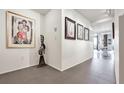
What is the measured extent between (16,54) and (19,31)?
32.8 inches

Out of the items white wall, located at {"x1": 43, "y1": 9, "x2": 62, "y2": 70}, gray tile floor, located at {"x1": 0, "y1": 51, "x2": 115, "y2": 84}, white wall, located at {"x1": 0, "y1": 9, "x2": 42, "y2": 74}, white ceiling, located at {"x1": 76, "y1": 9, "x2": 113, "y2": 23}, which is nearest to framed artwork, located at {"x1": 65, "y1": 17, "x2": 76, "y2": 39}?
white wall, located at {"x1": 43, "y1": 9, "x2": 62, "y2": 70}

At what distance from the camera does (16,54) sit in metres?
2.93

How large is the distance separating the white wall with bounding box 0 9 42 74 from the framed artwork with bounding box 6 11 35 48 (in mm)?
139

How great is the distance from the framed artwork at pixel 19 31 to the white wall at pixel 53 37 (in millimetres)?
617

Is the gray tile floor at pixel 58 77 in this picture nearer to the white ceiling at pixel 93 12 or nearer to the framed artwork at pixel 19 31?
the framed artwork at pixel 19 31

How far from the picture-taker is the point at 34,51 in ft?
11.8

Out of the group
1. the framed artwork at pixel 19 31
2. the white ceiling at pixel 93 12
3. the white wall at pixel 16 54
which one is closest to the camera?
the white wall at pixel 16 54

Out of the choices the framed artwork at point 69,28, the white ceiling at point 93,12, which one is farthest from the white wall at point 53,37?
the white ceiling at point 93,12

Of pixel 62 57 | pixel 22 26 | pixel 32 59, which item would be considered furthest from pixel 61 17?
pixel 32 59

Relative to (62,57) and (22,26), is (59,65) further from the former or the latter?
(22,26)

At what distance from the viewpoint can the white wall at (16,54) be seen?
2.58 m

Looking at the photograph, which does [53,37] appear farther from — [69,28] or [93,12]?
[93,12]

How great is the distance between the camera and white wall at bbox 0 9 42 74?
8.47 feet

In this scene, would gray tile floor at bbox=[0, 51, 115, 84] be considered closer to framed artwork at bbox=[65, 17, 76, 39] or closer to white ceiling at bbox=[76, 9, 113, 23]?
framed artwork at bbox=[65, 17, 76, 39]
